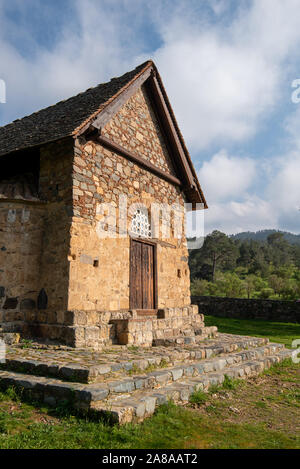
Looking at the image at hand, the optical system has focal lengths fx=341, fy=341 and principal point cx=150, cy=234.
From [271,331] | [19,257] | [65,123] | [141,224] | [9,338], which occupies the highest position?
[65,123]

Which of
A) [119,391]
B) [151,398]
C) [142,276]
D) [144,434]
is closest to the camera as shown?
[144,434]

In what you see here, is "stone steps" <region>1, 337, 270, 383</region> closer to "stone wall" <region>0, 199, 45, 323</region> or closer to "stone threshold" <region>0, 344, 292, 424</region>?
→ "stone threshold" <region>0, 344, 292, 424</region>

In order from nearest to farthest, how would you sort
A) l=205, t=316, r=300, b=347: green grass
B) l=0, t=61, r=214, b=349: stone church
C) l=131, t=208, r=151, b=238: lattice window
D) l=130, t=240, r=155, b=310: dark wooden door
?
1. l=0, t=61, r=214, b=349: stone church
2. l=130, t=240, r=155, b=310: dark wooden door
3. l=131, t=208, r=151, b=238: lattice window
4. l=205, t=316, r=300, b=347: green grass

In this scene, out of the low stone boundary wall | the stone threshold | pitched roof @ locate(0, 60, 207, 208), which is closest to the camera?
the stone threshold

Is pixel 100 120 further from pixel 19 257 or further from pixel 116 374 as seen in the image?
pixel 116 374

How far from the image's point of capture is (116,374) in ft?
18.8

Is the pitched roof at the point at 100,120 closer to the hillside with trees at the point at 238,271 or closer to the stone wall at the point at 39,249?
the stone wall at the point at 39,249

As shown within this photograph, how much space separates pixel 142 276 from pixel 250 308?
587 inches

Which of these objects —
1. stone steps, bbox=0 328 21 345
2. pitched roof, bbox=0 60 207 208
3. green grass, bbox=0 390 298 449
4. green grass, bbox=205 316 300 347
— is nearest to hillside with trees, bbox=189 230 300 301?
green grass, bbox=205 316 300 347

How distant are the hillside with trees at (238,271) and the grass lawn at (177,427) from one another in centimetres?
2565

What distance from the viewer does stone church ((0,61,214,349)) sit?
319 inches

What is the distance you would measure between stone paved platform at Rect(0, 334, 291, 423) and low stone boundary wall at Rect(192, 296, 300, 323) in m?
14.3

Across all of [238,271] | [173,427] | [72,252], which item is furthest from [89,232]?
[238,271]

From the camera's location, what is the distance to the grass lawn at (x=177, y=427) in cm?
398
